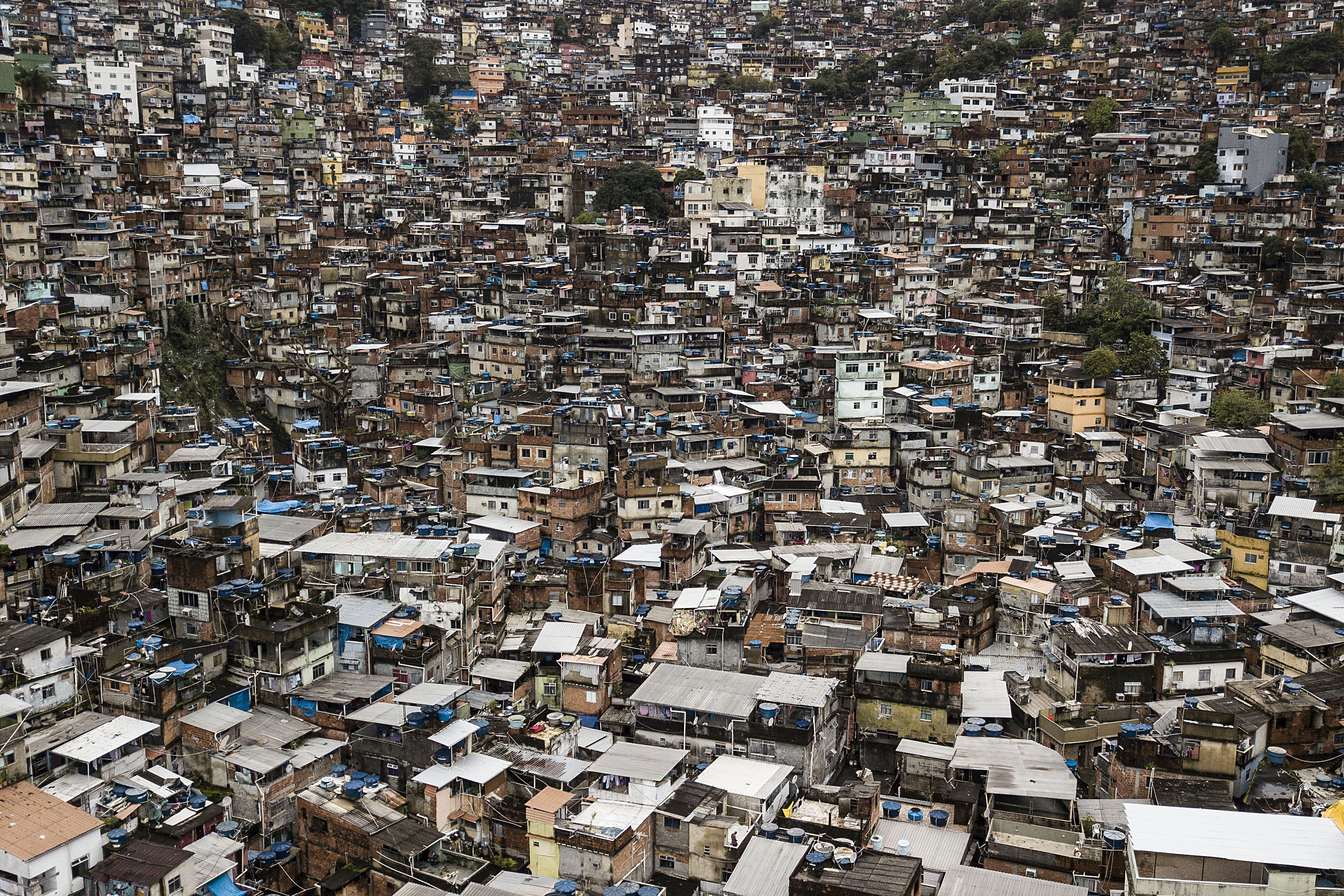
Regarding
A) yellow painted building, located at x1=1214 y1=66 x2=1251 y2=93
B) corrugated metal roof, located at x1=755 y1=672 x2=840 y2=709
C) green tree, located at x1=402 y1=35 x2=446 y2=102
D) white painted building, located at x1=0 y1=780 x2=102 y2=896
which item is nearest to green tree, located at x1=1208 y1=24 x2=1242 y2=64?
yellow painted building, located at x1=1214 y1=66 x2=1251 y2=93

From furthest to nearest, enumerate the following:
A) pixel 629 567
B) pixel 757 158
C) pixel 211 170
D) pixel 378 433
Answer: pixel 757 158 < pixel 211 170 < pixel 378 433 < pixel 629 567

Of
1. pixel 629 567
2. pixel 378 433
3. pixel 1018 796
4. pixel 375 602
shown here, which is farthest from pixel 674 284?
pixel 1018 796

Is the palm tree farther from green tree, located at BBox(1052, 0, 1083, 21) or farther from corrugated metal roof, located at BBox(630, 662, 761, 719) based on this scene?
green tree, located at BBox(1052, 0, 1083, 21)

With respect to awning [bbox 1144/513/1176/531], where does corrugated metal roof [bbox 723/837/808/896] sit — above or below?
below

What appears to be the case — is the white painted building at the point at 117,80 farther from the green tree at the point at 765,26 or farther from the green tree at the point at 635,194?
the green tree at the point at 765,26

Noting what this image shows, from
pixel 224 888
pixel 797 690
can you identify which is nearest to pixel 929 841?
pixel 797 690

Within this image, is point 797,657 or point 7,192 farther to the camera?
point 7,192

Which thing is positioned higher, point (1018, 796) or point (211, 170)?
point (211, 170)

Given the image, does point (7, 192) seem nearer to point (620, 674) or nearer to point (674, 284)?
point (674, 284)
